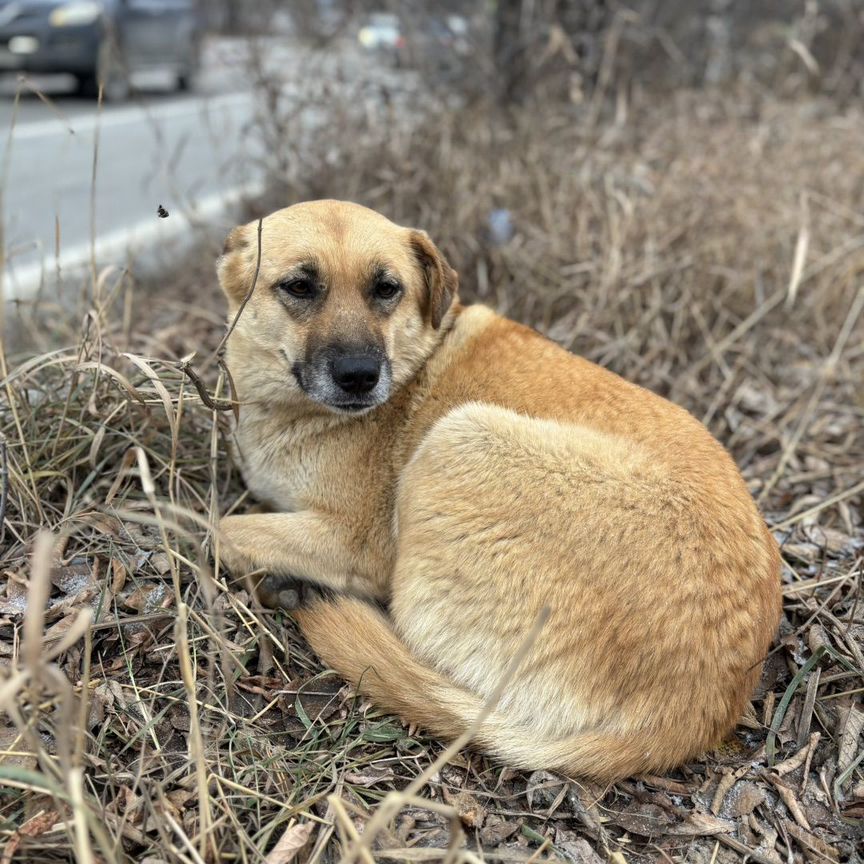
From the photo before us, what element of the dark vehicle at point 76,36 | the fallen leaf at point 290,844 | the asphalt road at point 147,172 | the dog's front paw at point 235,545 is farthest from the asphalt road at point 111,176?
the fallen leaf at point 290,844

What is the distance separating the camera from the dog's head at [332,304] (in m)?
2.65

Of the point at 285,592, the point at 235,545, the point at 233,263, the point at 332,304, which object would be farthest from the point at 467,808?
the point at 233,263

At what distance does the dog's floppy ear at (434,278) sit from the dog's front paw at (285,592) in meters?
1.09

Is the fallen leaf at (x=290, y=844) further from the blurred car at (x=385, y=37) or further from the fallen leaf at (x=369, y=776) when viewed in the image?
the blurred car at (x=385, y=37)

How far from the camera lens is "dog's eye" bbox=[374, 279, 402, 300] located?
284 centimetres

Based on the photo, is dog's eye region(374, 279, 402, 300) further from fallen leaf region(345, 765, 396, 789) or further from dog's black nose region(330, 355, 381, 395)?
fallen leaf region(345, 765, 396, 789)

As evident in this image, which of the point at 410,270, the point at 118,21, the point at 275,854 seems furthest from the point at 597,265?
the point at 118,21

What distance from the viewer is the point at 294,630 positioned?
2.68 m

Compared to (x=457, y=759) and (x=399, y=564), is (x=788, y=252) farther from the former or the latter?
(x=457, y=759)

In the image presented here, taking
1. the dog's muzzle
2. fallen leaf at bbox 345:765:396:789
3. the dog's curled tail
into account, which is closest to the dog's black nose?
the dog's muzzle

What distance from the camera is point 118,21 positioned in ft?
38.5

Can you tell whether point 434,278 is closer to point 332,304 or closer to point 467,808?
point 332,304

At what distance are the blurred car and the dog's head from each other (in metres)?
4.30

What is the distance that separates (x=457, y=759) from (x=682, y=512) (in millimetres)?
975
